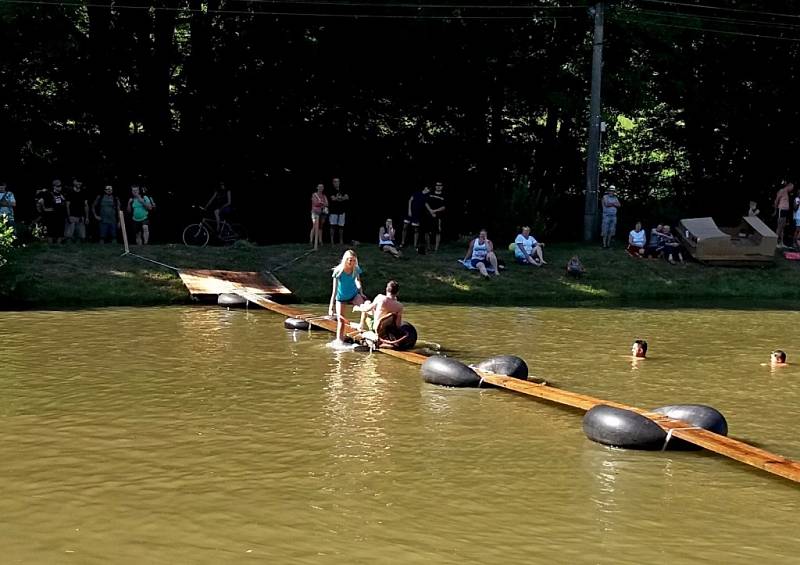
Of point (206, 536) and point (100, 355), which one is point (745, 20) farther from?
point (206, 536)

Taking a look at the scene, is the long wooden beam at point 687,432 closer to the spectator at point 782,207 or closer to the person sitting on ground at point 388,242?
the person sitting on ground at point 388,242

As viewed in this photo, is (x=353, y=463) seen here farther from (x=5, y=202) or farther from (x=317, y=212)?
(x=317, y=212)

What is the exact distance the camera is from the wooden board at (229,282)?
77.2 feet

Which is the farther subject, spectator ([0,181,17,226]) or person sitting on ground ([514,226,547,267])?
person sitting on ground ([514,226,547,267])

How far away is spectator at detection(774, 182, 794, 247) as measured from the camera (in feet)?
102

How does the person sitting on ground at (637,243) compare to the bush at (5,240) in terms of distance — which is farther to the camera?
the person sitting on ground at (637,243)

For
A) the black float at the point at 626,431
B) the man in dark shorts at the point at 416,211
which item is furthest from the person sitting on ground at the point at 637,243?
the black float at the point at 626,431

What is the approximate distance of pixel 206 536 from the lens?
8289 mm

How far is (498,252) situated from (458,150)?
6936 millimetres

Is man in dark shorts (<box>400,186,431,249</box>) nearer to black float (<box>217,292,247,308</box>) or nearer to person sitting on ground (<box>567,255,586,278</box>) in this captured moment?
person sitting on ground (<box>567,255,586,278</box>)

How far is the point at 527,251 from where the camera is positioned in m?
27.5

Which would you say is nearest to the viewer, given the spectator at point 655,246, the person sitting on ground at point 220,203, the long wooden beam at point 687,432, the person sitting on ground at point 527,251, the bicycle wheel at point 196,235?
the long wooden beam at point 687,432

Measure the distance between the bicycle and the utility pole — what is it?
9658 mm

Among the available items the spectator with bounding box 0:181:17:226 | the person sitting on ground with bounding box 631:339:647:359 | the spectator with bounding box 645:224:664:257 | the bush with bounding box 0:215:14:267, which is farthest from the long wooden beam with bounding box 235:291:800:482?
the spectator with bounding box 645:224:664:257
